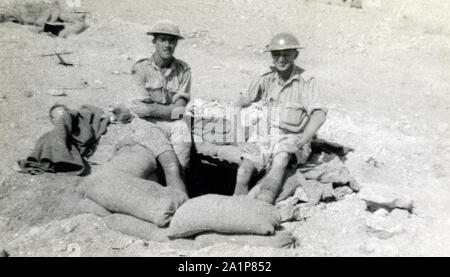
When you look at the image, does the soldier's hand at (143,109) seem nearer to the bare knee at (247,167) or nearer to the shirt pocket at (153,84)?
the shirt pocket at (153,84)

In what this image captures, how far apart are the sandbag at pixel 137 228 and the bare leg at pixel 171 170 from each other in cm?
73

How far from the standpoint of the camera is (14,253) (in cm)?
345

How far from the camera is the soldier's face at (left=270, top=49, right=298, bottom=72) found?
14.5ft

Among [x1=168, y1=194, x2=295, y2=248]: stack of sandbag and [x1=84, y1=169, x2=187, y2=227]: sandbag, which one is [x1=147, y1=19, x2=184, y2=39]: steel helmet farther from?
[x1=168, y1=194, x2=295, y2=248]: stack of sandbag

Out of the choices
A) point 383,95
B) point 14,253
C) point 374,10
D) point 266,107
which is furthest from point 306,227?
point 374,10

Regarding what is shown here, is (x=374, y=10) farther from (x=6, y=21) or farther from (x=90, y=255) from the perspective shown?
(x=90, y=255)

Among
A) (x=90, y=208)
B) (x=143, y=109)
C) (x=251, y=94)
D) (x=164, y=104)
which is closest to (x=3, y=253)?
(x=90, y=208)

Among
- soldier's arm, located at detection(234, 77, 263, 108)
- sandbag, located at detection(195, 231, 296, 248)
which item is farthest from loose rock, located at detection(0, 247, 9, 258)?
soldier's arm, located at detection(234, 77, 263, 108)

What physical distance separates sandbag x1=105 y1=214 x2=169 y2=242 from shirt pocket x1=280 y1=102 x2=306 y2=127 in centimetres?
170

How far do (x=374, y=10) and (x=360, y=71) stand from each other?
12.3 ft

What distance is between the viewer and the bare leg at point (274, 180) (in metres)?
4.12
